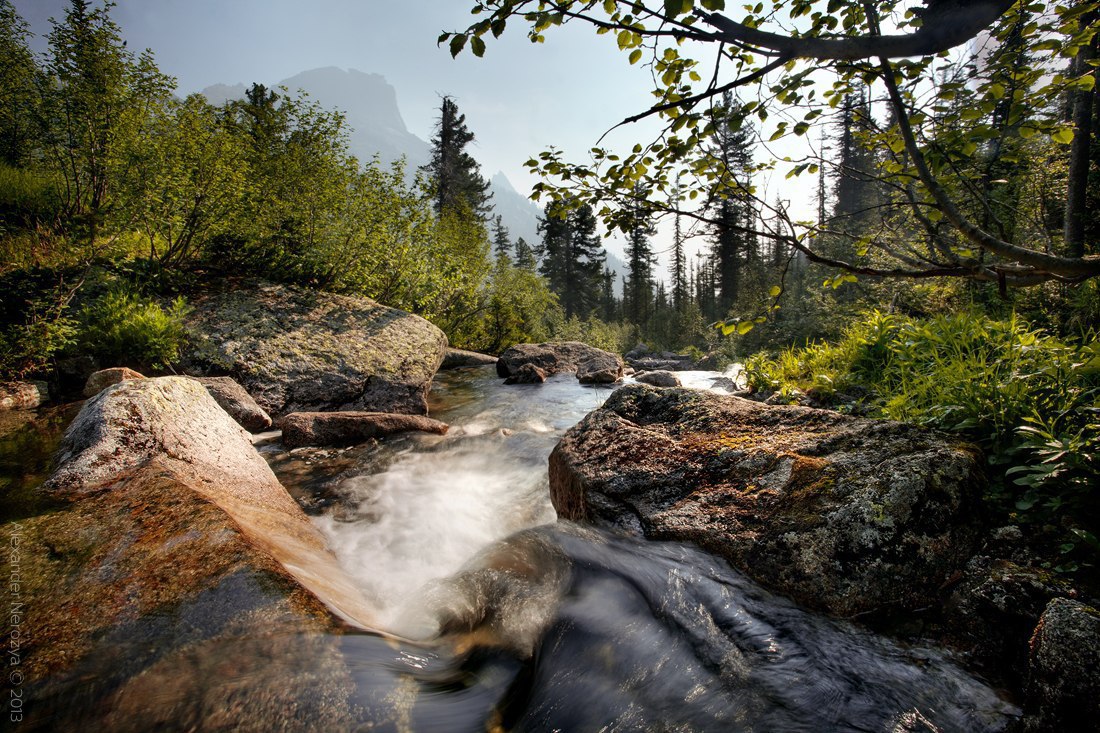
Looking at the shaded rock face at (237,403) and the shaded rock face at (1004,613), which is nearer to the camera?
the shaded rock face at (1004,613)

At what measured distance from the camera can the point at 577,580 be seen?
292cm

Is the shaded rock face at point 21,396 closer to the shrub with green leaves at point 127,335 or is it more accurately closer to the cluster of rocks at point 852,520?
the shrub with green leaves at point 127,335

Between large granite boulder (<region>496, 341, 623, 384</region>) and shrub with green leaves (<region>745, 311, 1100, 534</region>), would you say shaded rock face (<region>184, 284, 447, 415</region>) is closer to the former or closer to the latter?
large granite boulder (<region>496, 341, 623, 384</region>)

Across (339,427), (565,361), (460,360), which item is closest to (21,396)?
(339,427)

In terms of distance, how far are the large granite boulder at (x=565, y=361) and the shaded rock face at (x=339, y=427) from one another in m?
9.05

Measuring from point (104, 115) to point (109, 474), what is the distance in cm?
912

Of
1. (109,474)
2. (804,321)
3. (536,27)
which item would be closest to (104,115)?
(109,474)

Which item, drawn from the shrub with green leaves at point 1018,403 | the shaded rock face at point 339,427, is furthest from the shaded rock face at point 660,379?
the shrub with green leaves at point 1018,403

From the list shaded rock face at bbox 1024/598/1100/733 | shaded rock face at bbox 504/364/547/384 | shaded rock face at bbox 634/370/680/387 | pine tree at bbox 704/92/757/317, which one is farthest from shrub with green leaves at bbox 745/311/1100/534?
shaded rock face at bbox 504/364/547/384

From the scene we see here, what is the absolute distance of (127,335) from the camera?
23.9ft

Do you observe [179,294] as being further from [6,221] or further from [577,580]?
[577,580]

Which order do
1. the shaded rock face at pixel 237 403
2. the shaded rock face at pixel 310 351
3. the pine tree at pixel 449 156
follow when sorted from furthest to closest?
the pine tree at pixel 449 156 < the shaded rock face at pixel 310 351 < the shaded rock face at pixel 237 403

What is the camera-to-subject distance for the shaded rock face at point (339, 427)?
22.2 ft

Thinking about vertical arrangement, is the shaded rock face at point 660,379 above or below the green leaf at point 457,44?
below
